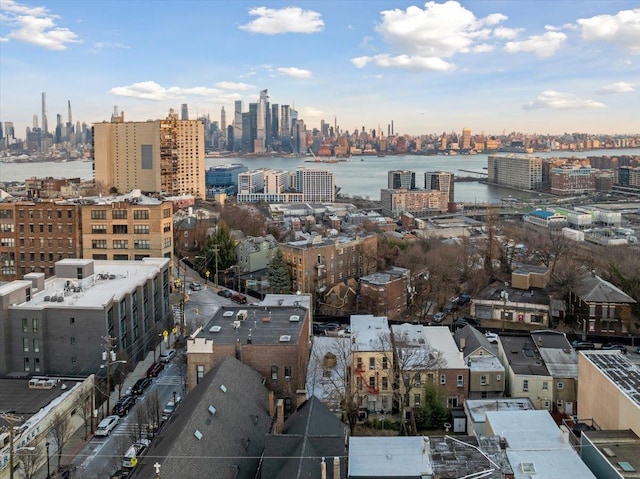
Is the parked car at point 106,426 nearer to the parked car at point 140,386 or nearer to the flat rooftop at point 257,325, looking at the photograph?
the parked car at point 140,386

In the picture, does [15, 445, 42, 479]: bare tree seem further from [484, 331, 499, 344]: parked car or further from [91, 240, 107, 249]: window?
[91, 240, 107, 249]: window

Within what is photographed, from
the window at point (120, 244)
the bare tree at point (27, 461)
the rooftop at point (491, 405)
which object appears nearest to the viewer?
the bare tree at point (27, 461)

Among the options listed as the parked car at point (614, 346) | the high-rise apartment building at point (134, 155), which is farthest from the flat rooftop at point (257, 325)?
the high-rise apartment building at point (134, 155)

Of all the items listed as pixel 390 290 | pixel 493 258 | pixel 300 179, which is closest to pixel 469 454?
pixel 390 290

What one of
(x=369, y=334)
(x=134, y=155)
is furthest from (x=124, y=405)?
(x=134, y=155)

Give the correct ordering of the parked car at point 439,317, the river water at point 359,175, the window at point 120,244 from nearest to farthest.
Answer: the parked car at point 439,317
the window at point 120,244
the river water at point 359,175

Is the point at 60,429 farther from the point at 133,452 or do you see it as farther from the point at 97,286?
the point at 97,286
